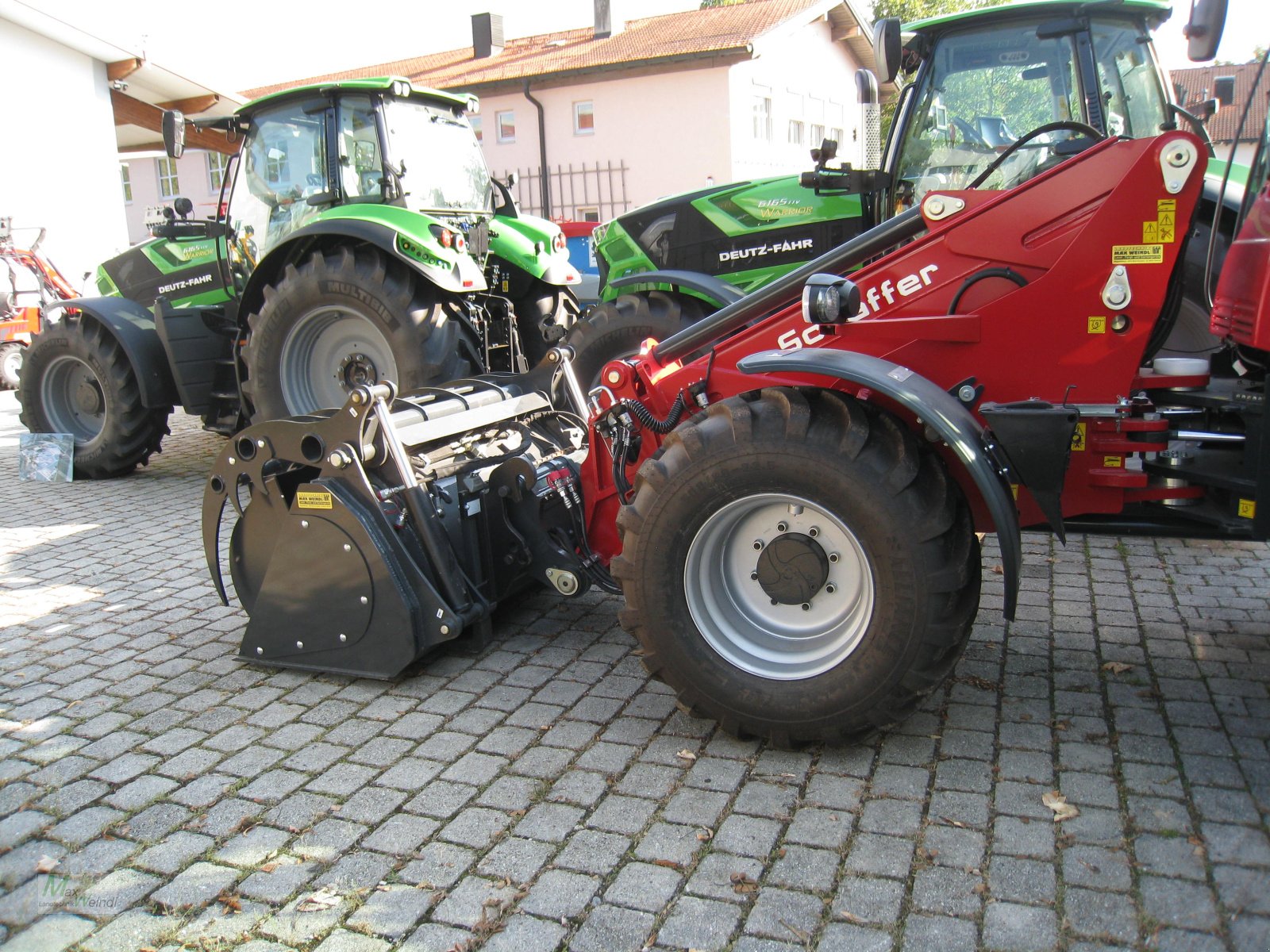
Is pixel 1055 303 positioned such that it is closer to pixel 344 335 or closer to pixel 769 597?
pixel 769 597

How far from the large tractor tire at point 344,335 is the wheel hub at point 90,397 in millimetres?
1712

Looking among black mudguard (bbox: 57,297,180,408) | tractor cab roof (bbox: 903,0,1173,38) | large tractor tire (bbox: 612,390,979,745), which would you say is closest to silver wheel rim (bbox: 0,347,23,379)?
black mudguard (bbox: 57,297,180,408)

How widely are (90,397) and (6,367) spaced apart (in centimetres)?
696

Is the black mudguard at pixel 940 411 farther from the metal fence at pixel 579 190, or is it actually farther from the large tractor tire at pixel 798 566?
the metal fence at pixel 579 190

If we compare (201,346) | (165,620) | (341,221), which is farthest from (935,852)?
(201,346)

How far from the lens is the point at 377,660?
13.0 ft

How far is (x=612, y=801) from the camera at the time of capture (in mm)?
3121

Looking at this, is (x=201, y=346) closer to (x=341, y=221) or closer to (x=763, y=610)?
(x=341, y=221)

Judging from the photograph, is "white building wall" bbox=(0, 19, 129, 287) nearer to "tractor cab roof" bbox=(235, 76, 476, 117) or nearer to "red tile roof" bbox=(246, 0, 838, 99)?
"red tile roof" bbox=(246, 0, 838, 99)

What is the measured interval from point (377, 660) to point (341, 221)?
12.3 ft

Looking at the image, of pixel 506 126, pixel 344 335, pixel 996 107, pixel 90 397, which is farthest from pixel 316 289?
pixel 506 126

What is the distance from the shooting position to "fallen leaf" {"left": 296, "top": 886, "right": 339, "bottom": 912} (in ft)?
8.72

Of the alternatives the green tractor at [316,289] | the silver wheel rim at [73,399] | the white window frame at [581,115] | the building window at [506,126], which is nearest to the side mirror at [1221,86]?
the green tractor at [316,289]

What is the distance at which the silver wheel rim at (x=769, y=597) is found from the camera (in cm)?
339
